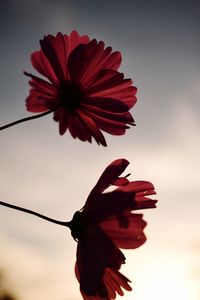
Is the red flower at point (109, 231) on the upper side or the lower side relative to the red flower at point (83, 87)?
lower

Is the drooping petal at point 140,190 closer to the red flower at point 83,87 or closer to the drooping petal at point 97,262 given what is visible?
the drooping petal at point 97,262

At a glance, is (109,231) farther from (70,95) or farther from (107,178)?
(70,95)

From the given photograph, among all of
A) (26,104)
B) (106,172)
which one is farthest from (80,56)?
(106,172)

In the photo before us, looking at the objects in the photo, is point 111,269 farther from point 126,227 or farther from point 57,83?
point 57,83

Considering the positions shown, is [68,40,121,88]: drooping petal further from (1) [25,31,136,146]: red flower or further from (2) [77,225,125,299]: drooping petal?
(2) [77,225,125,299]: drooping petal

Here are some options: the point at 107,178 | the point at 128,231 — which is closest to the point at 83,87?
the point at 107,178

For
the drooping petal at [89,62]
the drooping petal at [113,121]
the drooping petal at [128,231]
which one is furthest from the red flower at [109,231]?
the drooping petal at [89,62]

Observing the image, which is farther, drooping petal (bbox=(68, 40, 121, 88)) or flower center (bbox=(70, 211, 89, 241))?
drooping petal (bbox=(68, 40, 121, 88))

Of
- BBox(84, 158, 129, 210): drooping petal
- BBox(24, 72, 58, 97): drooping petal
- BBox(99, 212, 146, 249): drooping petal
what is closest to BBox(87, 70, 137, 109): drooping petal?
BBox(24, 72, 58, 97): drooping petal

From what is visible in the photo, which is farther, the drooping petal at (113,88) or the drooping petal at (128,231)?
the drooping petal at (113,88)
